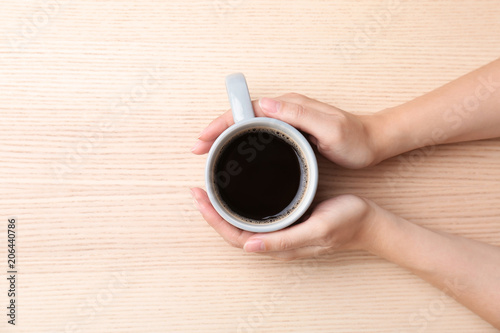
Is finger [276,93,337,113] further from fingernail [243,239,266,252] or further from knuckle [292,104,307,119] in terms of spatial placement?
fingernail [243,239,266,252]

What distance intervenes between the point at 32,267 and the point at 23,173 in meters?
0.16

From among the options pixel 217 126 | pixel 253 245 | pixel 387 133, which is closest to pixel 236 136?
pixel 217 126

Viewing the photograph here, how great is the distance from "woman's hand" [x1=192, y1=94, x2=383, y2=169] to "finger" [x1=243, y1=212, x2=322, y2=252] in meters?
0.12

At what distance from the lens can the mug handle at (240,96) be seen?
1.93ft

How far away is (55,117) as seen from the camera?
0.73 metres

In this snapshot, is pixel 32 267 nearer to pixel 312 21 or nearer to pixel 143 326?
pixel 143 326

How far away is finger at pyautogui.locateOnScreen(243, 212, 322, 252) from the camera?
0.62 m

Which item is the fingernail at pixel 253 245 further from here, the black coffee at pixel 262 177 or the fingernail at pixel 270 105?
the fingernail at pixel 270 105

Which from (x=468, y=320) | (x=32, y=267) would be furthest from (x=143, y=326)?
(x=468, y=320)

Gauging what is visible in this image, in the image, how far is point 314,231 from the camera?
24.9 inches

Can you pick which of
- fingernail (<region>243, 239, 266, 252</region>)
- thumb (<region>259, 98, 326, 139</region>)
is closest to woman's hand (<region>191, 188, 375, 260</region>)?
fingernail (<region>243, 239, 266, 252</region>)

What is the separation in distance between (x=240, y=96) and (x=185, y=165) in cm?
19

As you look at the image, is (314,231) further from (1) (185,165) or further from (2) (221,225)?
(1) (185,165)

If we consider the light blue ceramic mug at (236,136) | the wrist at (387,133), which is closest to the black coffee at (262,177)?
the light blue ceramic mug at (236,136)
